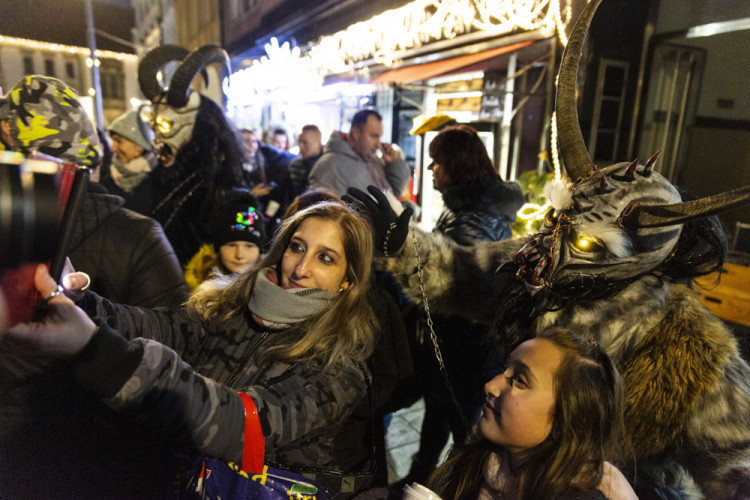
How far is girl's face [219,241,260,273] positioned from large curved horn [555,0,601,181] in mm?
2032

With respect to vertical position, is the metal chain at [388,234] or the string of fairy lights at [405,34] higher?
the string of fairy lights at [405,34]

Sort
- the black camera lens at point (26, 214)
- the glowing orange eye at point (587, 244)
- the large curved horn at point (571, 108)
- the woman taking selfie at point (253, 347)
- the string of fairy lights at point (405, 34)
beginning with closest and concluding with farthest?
the black camera lens at point (26, 214) → the woman taking selfie at point (253, 347) → the glowing orange eye at point (587, 244) → the large curved horn at point (571, 108) → the string of fairy lights at point (405, 34)

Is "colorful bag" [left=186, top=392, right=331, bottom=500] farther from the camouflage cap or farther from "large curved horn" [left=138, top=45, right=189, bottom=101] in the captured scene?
"large curved horn" [left=138, top=45, right=189, bottom=101]

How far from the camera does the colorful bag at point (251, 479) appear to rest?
3.98 ft

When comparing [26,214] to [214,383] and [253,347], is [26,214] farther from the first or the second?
[253,347]

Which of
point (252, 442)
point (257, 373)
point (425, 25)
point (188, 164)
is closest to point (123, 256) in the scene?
point (257, 373)

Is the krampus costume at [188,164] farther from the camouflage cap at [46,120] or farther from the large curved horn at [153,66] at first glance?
the camouflage cap at [46,120]

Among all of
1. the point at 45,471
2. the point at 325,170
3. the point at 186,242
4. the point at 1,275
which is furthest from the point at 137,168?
the point at 1,275

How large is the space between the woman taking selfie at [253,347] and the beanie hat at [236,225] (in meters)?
1.05

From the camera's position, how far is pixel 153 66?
378 cm

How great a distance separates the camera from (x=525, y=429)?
1.23m

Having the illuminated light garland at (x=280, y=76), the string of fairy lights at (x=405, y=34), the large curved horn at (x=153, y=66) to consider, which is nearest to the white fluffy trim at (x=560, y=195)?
the string of fairy lights at (x=405, y=34)

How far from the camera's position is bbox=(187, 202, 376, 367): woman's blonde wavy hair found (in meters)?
1.51

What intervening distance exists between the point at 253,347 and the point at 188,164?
89.0 inches
